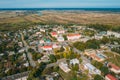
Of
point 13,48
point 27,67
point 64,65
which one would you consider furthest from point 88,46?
point 13,48

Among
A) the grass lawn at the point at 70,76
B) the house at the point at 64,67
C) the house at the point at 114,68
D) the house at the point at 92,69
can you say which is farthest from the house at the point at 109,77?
the house at the point at 64,67

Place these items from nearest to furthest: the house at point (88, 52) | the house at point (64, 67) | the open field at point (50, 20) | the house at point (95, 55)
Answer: the house at point (64, 67) < the house at point (95, 55) < the house at point (88, 52) < the open field at point (50, 20)

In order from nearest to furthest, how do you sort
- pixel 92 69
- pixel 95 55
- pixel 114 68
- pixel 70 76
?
1. pixel 70 76
2. pixel 92 69
3. pixel 114 68
4. pixel 95 55

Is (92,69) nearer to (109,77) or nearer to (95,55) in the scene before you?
(109,77)

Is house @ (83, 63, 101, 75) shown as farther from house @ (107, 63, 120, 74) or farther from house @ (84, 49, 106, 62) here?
house @ (84, 49, 106, 62)

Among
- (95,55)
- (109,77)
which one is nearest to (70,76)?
(109,77)

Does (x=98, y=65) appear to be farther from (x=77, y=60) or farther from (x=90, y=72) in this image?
(x=77, y=60)

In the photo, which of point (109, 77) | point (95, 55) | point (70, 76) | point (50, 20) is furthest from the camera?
point (50, 20)

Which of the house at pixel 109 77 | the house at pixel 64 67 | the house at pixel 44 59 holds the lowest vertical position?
the house at pixel 44 59

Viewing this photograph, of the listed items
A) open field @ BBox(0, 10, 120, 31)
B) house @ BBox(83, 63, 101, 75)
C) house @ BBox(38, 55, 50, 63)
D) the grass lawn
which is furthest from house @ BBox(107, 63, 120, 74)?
open field @ BBox(0, 10, 120, 31)

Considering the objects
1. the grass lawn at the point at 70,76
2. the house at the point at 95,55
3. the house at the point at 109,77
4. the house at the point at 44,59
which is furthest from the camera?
the house at the point at 44,59

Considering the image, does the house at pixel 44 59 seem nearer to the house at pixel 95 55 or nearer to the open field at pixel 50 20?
the house at pixel 95 55
